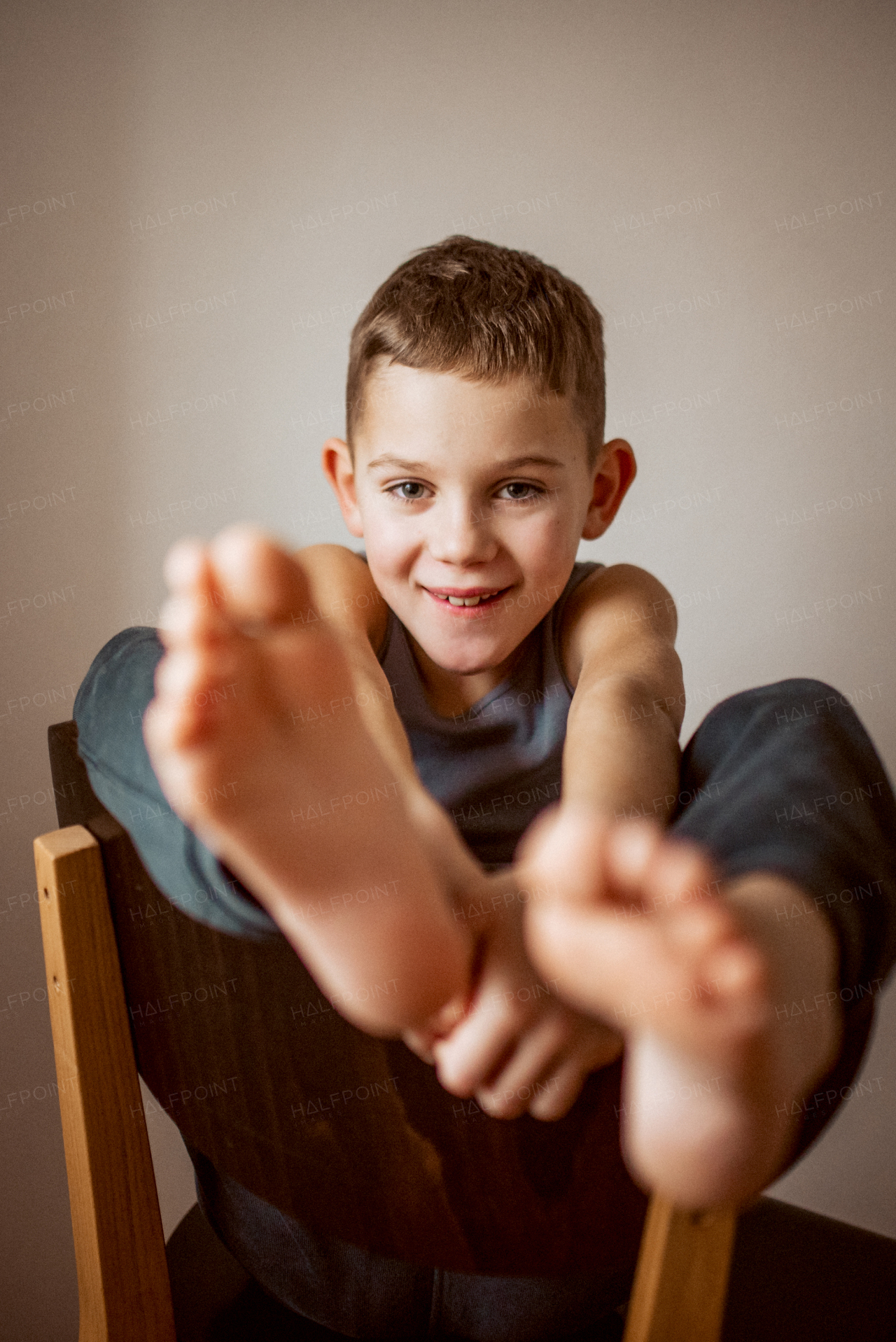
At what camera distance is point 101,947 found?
0.43m

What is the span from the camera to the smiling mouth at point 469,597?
60 centimetres

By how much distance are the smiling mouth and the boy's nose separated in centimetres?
3

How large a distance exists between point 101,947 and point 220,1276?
0.28 metres

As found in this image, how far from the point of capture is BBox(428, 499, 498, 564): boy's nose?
0.55 m

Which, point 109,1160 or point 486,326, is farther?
point 486,326

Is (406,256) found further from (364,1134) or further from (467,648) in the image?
(364,1134)

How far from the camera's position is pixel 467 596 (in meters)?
0.60

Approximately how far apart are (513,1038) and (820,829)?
0.43 feet

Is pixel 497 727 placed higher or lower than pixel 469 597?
lower

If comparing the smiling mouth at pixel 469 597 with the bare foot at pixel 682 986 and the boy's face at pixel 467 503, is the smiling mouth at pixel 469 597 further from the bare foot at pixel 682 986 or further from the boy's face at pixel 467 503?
the bare foot at pixel 682 986

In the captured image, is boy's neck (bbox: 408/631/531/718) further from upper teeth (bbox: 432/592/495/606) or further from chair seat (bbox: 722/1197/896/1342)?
chair seat (bbox: 722/1197/896/1342)

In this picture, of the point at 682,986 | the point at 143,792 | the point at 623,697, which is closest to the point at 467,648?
the point at 623,697

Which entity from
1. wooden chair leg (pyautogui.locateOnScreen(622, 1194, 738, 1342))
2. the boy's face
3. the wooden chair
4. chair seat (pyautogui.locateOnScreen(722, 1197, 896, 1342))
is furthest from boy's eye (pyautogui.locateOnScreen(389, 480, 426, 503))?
chair seat (pyautogui.locateOnScreen(722, 1197, 896, 1342))

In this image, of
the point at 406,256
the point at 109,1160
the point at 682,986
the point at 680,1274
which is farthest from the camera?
the point at 406,256
